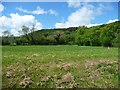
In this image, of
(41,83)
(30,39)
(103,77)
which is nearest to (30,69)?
(41,83)

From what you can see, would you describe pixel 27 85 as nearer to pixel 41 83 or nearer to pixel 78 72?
pixel 41 83

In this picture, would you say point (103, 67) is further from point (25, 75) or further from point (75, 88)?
point (25, 75)

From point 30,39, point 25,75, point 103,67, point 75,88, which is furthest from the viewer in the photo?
→ point 30,39

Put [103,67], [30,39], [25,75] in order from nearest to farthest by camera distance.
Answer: [25,75] → [103,67] → [30,39]

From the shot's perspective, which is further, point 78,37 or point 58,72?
point 78,37

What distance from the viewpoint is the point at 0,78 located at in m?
16.0

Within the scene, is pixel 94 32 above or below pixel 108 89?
above

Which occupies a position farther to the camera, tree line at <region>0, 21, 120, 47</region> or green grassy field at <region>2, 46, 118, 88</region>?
tree line at <region>0, 21, 120, 47</region>

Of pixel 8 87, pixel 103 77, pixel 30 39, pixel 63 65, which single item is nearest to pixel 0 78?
pixel 8 87

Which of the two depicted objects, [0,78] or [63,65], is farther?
[63,65]

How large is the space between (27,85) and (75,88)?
2615 millimetres

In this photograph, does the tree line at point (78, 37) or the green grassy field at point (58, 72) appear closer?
the green grassy field at point (58, 72)

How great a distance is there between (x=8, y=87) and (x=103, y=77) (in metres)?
5.47

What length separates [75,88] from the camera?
15.3m
